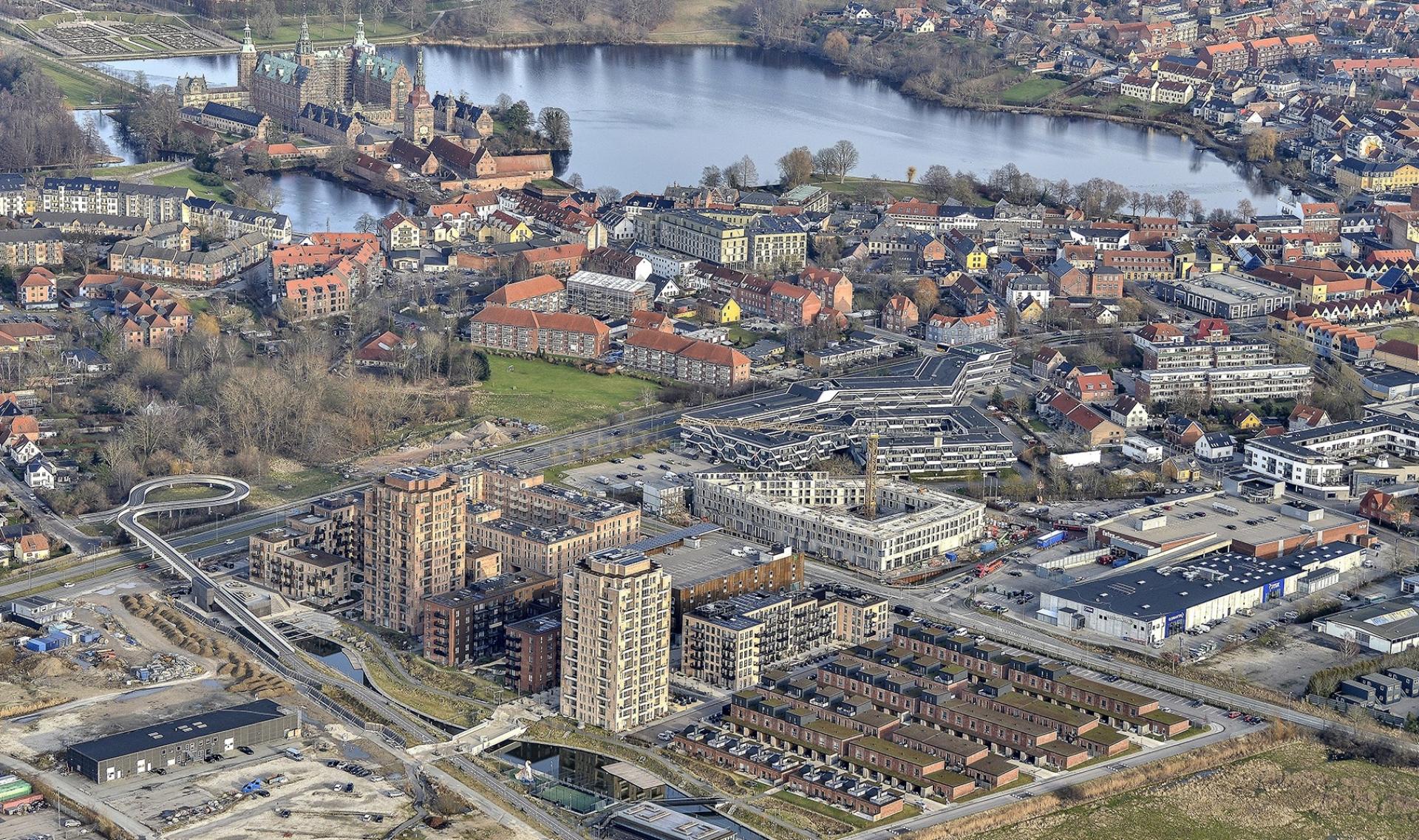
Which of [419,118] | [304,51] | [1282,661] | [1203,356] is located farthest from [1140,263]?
[304,51]

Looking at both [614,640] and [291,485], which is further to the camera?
[291,485]

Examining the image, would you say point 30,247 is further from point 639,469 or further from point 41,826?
point 41,826

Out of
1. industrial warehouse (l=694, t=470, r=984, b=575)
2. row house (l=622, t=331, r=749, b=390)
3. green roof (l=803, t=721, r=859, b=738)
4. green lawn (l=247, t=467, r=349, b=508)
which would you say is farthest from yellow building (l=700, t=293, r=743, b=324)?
green roof (l=803, t=721, r=859, b=738)

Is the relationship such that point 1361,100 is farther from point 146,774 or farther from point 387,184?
point 146,774

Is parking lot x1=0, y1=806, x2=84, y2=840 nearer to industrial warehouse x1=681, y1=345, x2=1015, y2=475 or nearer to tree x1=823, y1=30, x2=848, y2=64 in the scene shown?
industrial warehouse x1=681, y1=345, x2=1015, y2=475

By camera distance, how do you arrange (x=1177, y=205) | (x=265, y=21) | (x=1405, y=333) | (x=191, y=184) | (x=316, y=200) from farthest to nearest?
(x=265, y=21)
(x=316, y=200)
(x=191, y=184)
(x=1177, y=205)
(x=1405, y=333)

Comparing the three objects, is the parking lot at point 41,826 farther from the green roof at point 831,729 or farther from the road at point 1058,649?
the road at point 1058,649

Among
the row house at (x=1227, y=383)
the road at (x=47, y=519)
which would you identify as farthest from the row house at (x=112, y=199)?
the row house at (x=1227, y=383)
